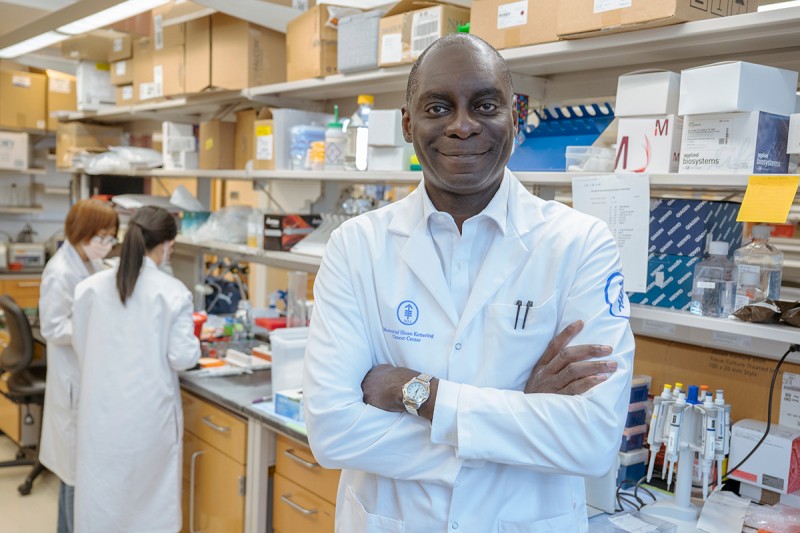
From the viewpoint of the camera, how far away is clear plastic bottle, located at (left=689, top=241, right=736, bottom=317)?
1.74 meters

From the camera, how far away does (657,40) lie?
174 cm

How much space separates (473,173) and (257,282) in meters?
4.38

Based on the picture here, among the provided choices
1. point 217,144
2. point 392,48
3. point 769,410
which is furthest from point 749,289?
point 217,144

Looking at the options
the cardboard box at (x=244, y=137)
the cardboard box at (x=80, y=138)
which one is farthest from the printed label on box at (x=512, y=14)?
the cardboard box at (x=80, y=138)

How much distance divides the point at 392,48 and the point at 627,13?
939 mm

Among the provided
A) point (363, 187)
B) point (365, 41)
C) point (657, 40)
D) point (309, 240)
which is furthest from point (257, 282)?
point (657, 40)

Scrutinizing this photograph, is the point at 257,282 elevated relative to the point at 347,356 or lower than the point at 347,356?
lower

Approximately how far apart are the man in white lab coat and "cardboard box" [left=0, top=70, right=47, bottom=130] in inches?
215

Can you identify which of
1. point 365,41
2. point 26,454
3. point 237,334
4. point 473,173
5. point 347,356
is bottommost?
point 26,454

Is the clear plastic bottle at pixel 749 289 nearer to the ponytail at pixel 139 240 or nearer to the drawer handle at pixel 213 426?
the drawer handle at pixel 213 426

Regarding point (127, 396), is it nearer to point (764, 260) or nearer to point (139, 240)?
point (139, 240)

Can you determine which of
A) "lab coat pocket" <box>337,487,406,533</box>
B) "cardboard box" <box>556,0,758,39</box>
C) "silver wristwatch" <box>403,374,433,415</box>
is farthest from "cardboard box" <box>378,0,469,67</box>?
"lab coat pocket" <box>337,487,406,533</box>

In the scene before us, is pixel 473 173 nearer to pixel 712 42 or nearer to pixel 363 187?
pixel 712 42

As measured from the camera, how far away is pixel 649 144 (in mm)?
1768
